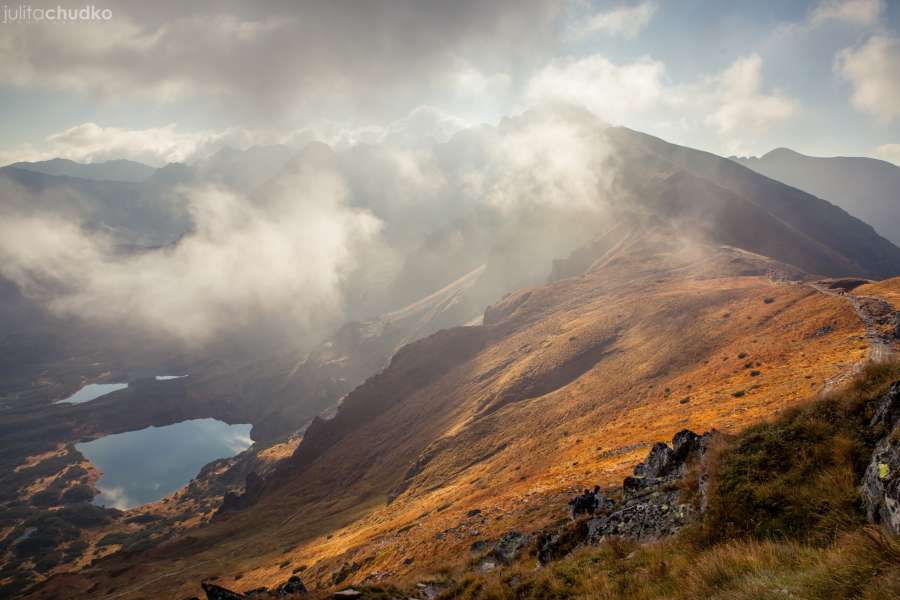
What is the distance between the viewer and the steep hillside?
3269 cm

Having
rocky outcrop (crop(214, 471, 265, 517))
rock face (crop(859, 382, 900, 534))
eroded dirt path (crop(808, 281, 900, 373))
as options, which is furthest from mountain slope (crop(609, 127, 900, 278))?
rocky outcrop (crop(214, 471, 265, 517))

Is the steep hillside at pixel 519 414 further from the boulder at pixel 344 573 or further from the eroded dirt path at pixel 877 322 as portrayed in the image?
the eroded dirt path at pixel 877 322

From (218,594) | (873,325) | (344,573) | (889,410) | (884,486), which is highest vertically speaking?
(889,410)

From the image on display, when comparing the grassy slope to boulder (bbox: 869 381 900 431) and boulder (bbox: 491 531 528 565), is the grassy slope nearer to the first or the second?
boulder (bbox: 869 381 900 431)

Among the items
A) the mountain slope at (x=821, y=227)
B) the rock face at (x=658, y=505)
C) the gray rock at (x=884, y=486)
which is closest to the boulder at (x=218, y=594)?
the rock face at (x=658, y=505)

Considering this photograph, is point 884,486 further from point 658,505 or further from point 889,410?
point 658,505

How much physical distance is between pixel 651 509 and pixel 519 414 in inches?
1945

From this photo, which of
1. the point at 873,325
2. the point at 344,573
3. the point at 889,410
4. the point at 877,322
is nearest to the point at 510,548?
the point at 889,410

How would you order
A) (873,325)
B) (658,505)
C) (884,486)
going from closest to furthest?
(884,486) → (658,505) → (873,325)

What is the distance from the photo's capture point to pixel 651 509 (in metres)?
12.6

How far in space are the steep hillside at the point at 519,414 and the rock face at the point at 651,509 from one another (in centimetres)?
462

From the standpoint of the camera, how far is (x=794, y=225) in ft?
506

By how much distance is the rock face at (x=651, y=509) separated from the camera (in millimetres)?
11484

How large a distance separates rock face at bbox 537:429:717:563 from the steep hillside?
4616 millimetres
